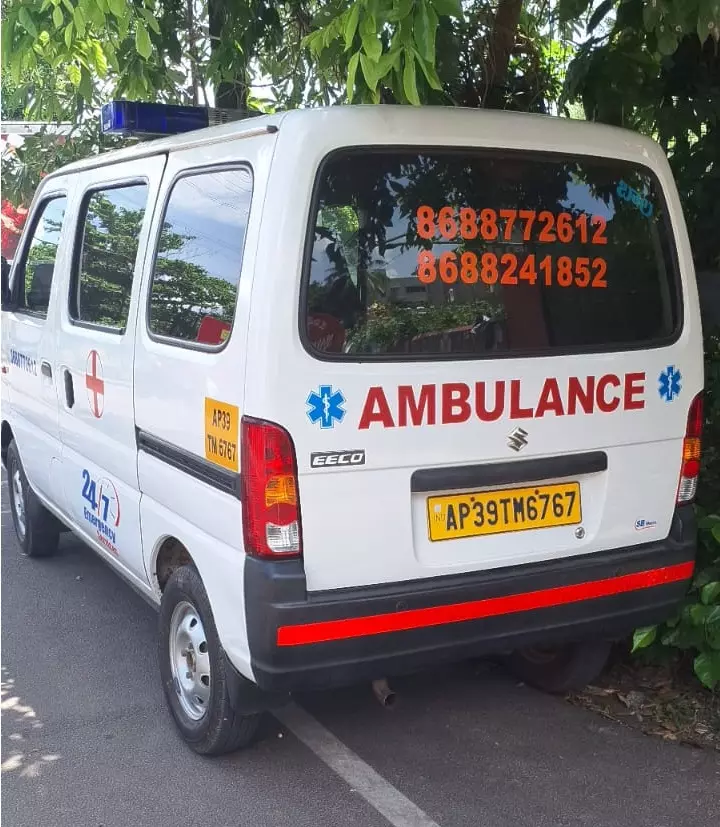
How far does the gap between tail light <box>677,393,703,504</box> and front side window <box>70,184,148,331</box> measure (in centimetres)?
207

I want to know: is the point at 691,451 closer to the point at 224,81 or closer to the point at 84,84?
the point at 84,84

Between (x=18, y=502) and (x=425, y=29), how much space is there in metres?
3.96

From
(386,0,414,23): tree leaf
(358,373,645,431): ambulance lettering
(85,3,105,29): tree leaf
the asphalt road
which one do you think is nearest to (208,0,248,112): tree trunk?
(85,3,105,29): tree leaf

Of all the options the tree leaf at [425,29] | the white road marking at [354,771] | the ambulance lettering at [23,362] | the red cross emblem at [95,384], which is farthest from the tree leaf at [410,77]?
the ambulance lettering at [23,362]

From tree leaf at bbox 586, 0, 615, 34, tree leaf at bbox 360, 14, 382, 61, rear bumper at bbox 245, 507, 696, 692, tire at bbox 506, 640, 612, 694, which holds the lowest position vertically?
tire at bbox 506, 640, 612, 694

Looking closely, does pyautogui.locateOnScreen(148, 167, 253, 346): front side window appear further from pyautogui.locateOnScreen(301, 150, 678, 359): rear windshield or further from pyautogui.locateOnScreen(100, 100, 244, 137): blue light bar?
pyautogui.locateOnScreen(100, 100, 244, 137): blue light bar

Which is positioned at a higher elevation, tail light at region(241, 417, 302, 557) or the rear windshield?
the rear windshield

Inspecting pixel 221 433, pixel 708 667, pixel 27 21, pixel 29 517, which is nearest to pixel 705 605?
pixel 708 667

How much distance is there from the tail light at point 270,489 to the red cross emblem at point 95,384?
1.35 m

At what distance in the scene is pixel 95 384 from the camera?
396cm

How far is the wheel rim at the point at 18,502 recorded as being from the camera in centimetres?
560

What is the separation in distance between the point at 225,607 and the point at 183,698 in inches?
29.6

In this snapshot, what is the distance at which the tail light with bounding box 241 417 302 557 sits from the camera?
8.89ft

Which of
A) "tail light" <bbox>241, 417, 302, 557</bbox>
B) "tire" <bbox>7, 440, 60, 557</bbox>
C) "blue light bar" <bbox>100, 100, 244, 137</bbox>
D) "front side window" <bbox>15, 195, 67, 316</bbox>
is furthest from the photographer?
"tire" <bbox>7, 440, 60, 557</bbox>
